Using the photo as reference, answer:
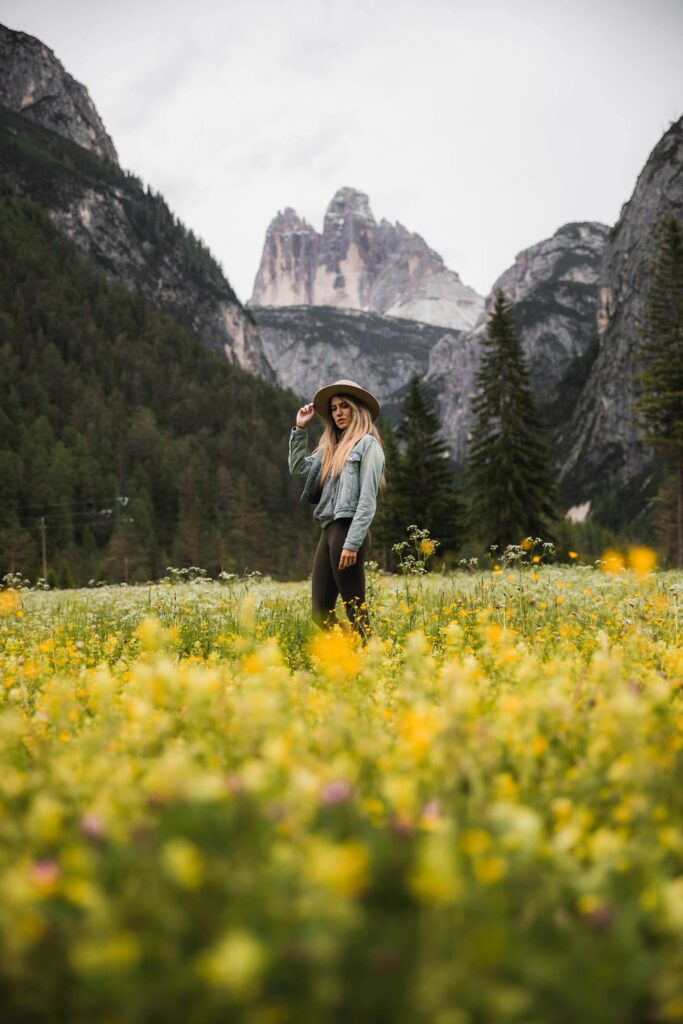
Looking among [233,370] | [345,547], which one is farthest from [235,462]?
[345,547]

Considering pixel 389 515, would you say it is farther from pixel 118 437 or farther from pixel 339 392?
pixel 118 437

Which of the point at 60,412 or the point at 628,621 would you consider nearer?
the point at 628,621

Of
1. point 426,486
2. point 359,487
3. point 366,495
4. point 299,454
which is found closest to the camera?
point 366,495

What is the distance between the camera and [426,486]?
38688 millimetres

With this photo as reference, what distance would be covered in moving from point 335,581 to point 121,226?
197069 mm

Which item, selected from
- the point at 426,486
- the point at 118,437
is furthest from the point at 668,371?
the point at 118,437

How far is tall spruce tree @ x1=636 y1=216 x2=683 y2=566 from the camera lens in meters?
30.9

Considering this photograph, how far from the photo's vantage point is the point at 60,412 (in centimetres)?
9844

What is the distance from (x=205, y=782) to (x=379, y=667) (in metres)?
2.52

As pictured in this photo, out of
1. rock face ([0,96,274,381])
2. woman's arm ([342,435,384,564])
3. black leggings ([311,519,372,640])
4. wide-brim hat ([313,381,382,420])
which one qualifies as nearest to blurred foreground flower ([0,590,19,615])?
black leggings ([311,519,372,640])

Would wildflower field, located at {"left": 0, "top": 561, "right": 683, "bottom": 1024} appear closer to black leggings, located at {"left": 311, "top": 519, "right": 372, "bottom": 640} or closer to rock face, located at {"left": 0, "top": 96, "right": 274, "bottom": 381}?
black leggings, located at {"left": 311, "top": 519, "right": 372, "bottom": 640}

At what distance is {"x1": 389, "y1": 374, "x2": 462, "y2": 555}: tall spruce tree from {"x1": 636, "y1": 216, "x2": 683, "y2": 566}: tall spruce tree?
1135 centimetres

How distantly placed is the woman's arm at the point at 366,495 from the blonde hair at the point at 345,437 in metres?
0.18

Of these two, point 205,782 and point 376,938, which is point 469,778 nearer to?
point 376,938
